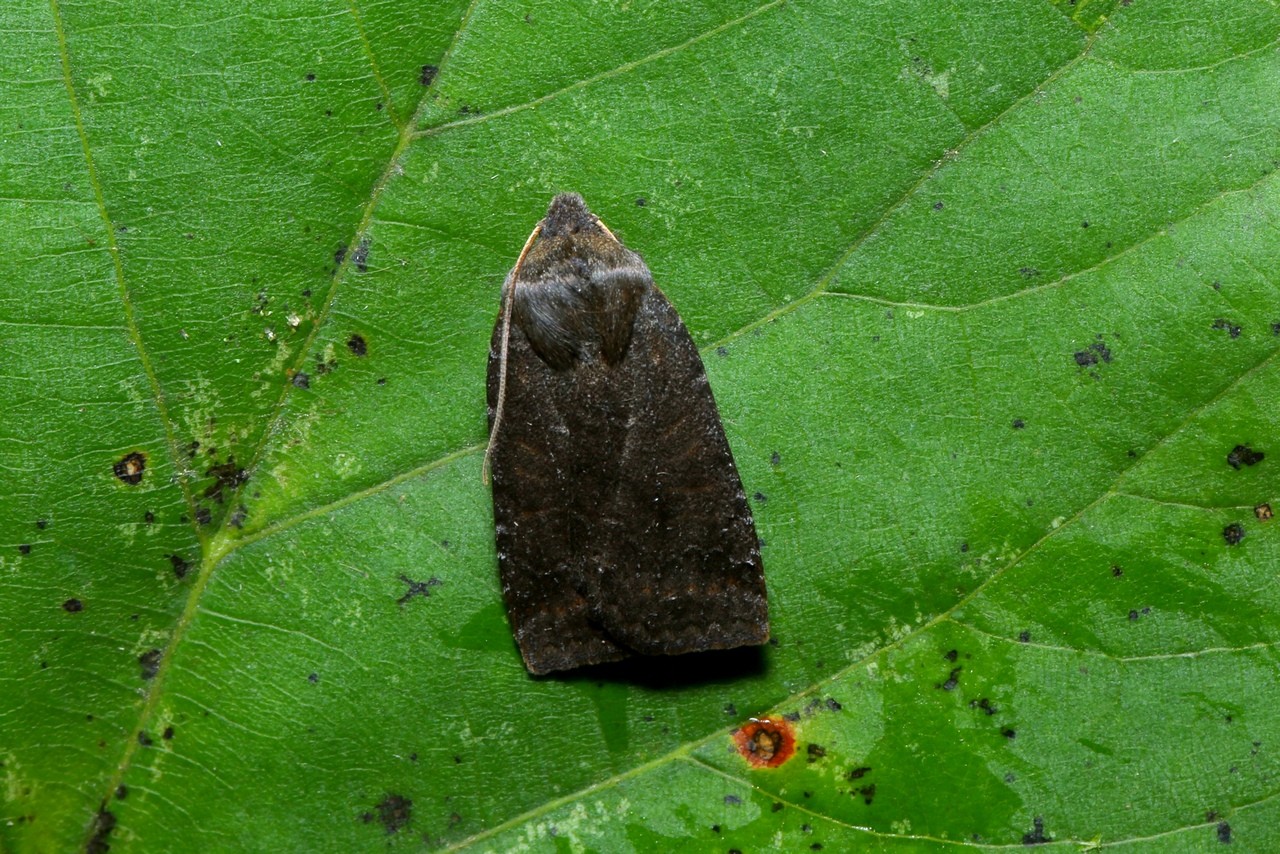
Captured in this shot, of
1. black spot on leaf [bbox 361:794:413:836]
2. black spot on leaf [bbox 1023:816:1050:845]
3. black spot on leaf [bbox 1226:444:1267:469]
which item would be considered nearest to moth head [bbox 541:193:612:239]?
black spot on leaf [bbox 361:794:413:836]

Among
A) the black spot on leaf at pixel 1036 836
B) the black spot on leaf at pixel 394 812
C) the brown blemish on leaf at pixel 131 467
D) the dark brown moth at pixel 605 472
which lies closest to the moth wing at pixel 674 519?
the dark brown moth at pixel 605 472

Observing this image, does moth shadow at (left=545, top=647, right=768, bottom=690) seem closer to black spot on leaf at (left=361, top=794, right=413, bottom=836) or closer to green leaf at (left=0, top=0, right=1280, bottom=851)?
green leaf at (left=0, top=0, right=1280, bottom=851)

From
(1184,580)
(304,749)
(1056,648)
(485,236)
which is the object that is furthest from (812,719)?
(485,236)

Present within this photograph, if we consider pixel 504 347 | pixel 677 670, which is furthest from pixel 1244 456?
pixel 504 347

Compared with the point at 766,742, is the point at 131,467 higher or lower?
higher

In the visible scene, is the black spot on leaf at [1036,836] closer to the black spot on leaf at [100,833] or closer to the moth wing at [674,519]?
the moth wing at [674,519]

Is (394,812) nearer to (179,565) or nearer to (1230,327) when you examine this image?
(179,565)
